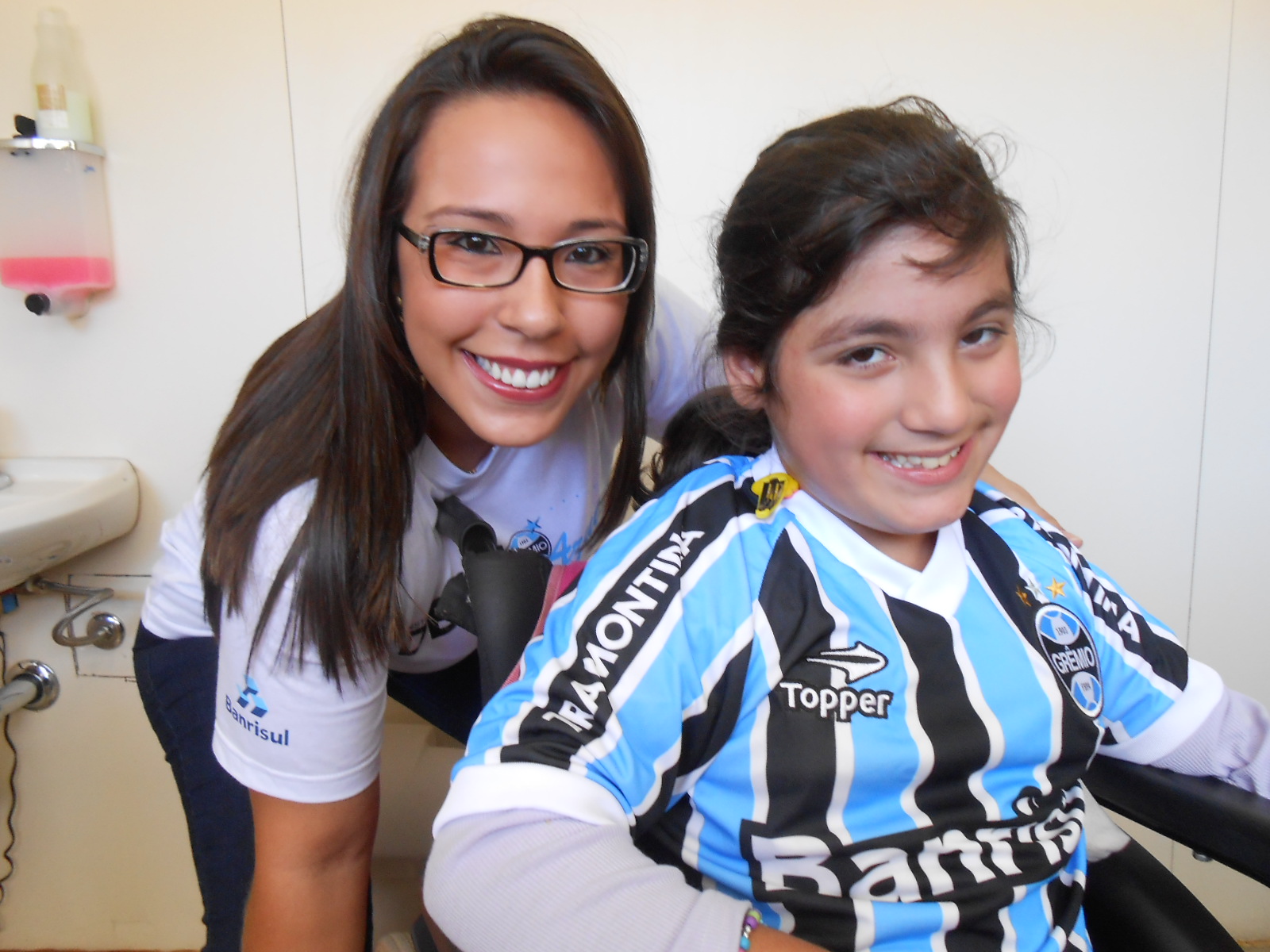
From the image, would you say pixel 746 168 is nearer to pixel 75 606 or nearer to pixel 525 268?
pixel 525 268

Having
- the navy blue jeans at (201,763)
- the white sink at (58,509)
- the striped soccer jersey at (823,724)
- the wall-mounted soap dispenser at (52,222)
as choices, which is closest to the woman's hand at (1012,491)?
the striped soccer jersey at (823,724)

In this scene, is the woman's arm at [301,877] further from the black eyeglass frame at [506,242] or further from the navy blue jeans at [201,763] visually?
the black eyeglass frame at [506,242]

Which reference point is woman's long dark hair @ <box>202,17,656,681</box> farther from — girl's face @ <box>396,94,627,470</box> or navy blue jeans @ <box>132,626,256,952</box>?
navy blue jeans @ <box>132,626,256,952</box>

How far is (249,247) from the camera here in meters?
1.44

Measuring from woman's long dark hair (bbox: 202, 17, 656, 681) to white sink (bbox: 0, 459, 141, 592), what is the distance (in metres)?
0.62

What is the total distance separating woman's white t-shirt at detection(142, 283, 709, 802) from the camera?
0.83 m

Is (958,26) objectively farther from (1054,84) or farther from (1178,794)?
(1178,794)

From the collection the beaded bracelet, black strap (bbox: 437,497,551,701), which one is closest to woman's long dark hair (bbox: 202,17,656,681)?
black strap (bbox: 437,497,551,701)

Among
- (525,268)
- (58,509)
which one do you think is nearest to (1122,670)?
(525,268)

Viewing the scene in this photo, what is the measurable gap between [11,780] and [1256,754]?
2127 millimetres

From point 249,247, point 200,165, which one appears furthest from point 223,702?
point 200,165

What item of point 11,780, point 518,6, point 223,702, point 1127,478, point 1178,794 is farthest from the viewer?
point 11,780

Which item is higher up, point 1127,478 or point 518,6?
point 518,6

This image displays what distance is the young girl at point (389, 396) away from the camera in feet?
2.55
